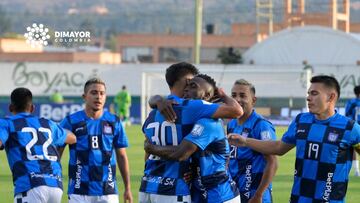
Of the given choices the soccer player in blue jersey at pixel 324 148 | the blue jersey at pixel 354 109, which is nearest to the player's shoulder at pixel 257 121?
the soccer player in blue jersey at pixel 324 148

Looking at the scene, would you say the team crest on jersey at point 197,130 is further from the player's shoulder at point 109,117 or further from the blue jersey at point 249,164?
the player's shoulder at point 109,117

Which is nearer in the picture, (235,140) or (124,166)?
(235,140)

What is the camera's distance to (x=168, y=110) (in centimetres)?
790

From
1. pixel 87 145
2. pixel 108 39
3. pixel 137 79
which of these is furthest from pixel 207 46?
pixel 108 39

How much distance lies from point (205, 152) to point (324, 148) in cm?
124

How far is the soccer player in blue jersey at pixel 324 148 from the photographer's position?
28.2ft

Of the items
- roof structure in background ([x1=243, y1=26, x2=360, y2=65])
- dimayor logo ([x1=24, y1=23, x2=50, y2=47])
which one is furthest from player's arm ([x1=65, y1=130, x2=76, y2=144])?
roof structure in background ([x1=243, y1=26, x2=360, y2=65])

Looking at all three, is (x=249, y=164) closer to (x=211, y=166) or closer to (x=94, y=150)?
(x=94, y=150)

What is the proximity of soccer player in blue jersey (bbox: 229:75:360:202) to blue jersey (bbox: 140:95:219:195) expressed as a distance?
1131 millimetres

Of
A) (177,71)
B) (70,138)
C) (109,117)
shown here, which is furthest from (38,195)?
(177,71)

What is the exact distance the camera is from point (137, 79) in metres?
51.6

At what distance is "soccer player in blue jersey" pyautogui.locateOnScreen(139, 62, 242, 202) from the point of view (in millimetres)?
7930

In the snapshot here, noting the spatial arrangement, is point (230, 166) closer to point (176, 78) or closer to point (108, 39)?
point (176, 78)

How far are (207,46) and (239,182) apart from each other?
8489cm
